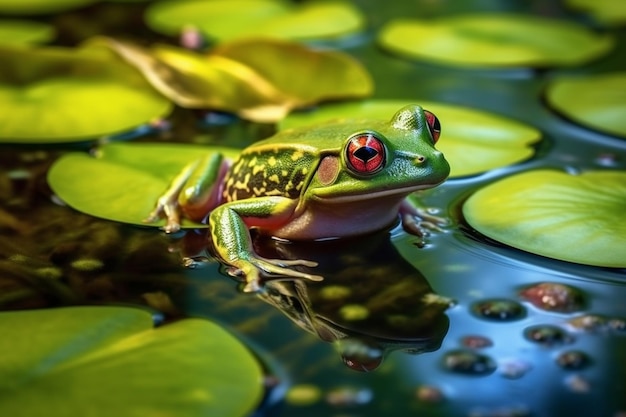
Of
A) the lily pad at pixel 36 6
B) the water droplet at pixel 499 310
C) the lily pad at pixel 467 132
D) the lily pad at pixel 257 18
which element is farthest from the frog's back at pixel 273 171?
the lily pad at pixel 36 6

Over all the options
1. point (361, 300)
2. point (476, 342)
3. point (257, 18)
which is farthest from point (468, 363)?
point (257, 18)

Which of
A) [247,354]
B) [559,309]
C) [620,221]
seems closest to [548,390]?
[559,309]

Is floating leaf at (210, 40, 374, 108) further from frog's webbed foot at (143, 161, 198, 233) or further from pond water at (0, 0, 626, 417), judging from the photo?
frog's webbed foot at (143, 161, 198, 233)

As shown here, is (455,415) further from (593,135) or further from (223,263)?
(593,135)

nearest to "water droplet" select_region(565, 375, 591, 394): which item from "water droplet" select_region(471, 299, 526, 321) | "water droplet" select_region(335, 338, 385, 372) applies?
"water droplet" select_region(471, 299, 526, 321)

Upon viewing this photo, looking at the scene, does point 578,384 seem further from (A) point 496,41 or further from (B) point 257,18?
(B) point 257,18

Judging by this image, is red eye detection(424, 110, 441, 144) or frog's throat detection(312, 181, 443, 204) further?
red eye detection(424, 110, 441, 144)
